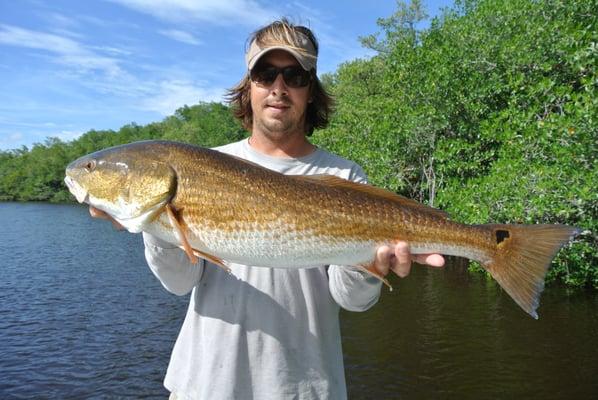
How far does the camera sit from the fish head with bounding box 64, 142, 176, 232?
2.76 metres

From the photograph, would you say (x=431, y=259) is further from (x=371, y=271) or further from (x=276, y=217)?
(x=276, y=217)

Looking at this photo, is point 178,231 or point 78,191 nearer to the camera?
point 178,231

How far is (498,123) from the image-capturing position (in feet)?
46.5

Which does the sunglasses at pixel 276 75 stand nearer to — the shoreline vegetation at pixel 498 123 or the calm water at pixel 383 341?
the shoreline vegetation at pixel 498 123

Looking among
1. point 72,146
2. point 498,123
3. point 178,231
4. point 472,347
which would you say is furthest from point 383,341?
point 72,146

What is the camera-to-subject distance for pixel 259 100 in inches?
126

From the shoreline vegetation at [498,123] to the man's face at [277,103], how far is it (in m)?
4.13

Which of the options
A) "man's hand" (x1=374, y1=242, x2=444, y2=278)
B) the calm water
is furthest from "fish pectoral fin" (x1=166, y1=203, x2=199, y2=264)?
the calm water

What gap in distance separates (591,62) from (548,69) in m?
2.00

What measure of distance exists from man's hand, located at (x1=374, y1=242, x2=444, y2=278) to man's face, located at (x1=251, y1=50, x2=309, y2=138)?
42.1 inches

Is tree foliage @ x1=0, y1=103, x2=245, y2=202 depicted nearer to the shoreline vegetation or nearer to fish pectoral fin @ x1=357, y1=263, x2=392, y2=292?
the shoreline vegetation

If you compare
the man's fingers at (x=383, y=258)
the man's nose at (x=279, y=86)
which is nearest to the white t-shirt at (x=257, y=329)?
the man's fingers at (x=383, y=258)

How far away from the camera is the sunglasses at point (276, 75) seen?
10.5 ft

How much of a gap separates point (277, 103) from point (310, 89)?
1.48 feet
